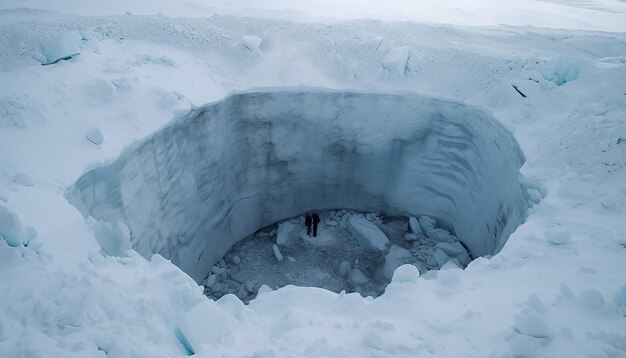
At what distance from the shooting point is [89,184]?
13.3ft

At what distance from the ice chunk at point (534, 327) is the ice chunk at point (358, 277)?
4.26 m

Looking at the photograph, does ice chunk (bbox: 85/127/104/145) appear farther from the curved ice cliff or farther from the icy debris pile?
the icy debris pile

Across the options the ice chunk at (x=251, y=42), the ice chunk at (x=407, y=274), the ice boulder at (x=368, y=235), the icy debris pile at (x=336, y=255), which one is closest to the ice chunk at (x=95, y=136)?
the icy debris pile at (x=336, y=255)

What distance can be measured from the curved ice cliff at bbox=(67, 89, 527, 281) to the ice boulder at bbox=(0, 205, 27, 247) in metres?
1.66

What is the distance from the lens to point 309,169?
7.43 metres

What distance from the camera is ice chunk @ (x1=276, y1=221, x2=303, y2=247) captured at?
7.29m

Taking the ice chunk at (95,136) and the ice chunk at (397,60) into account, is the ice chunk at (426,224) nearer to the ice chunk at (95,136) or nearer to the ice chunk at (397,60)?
the ice chunk at (397,60)

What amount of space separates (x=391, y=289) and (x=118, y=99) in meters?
4.00

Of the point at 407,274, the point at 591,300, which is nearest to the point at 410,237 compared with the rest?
the point at 407,274

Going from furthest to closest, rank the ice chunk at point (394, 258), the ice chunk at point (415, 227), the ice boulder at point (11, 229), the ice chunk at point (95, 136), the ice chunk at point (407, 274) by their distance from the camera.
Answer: the ice chunk at point (415, 227) < the ice chunk at point (394, 258) < the ice chunk at point (95, 136) < the ice chunk at point (407, 274) < the ice boulder at point (11, 229)

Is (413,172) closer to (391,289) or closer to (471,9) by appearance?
(391,289)

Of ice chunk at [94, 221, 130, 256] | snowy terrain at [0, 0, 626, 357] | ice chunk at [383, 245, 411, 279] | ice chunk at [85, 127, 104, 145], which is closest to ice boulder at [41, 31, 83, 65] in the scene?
snowy terrain at [0, 0, 626, 357]

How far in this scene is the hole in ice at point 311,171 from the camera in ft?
17.1

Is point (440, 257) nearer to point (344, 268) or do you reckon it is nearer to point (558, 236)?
point (344, 268)
